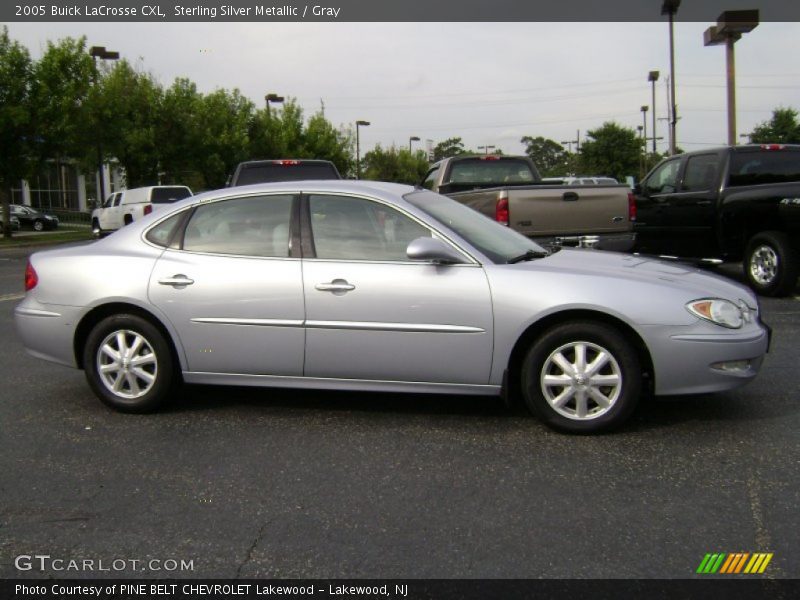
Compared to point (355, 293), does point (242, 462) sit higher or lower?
lower

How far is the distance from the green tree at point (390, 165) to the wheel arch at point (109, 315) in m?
57.6

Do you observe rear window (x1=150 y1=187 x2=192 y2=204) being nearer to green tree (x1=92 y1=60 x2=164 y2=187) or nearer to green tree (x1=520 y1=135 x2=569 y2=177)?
green tree (x1=92 y1=60 x2=164 y2=187)

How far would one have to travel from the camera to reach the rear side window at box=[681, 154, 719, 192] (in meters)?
10.8

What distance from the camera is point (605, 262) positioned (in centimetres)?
502

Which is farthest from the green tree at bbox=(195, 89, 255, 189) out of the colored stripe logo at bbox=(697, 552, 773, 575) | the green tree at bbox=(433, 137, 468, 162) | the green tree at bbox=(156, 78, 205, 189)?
the green tree at bbox=(433, 137, 468, 162)

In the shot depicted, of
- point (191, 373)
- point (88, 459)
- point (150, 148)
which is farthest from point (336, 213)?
point (150, 148)

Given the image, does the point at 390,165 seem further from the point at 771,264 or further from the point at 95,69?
the point at 771,264

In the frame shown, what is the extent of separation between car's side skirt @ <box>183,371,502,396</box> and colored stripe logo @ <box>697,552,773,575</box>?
175 centimetres

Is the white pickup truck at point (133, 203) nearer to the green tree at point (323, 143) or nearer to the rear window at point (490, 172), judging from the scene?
the rear window at point (490, 172)

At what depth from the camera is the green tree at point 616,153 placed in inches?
2670

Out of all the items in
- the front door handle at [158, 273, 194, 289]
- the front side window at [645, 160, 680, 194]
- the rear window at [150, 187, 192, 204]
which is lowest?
the front door handle at [158, 273, 194, 289]

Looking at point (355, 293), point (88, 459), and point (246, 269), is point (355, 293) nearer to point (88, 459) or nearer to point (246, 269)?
point (246, 269)
